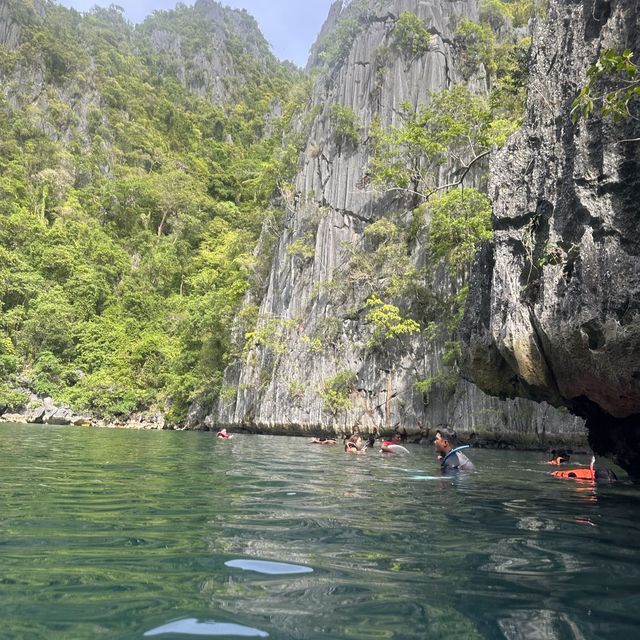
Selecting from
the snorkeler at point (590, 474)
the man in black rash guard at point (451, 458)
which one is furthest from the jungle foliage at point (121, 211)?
the snorkeler at point (590, 474)

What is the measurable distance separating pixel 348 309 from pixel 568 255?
19.9 metres

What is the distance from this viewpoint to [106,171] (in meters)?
54.6

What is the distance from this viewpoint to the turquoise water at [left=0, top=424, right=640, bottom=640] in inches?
98.1

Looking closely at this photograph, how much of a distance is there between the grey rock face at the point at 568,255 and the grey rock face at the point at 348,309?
34.1 ft

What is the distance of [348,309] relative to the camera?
2781 cm

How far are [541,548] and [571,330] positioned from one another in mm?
4189

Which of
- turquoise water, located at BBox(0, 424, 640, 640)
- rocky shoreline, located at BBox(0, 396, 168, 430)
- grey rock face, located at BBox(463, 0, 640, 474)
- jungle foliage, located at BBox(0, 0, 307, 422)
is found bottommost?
rocky shoreline, located at BBox(0, 396, 168, 430)

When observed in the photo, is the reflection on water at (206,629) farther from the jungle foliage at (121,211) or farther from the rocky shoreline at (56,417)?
the rocky shoreline at (56,417)

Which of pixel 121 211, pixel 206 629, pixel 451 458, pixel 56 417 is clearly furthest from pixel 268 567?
pixel 121 211

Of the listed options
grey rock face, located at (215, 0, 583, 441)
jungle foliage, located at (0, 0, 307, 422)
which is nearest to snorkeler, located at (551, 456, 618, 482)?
grey rock face, located at (215, 0, 583, 441)

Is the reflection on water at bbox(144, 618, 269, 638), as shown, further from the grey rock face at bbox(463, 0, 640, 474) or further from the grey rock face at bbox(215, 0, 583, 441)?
the grey rock face at bbox(215, 0, 583, 441)

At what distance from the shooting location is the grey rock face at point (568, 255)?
7.16 meters

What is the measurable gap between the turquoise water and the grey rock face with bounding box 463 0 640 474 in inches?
86.5

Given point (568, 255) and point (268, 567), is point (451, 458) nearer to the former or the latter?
point (568, 255)
